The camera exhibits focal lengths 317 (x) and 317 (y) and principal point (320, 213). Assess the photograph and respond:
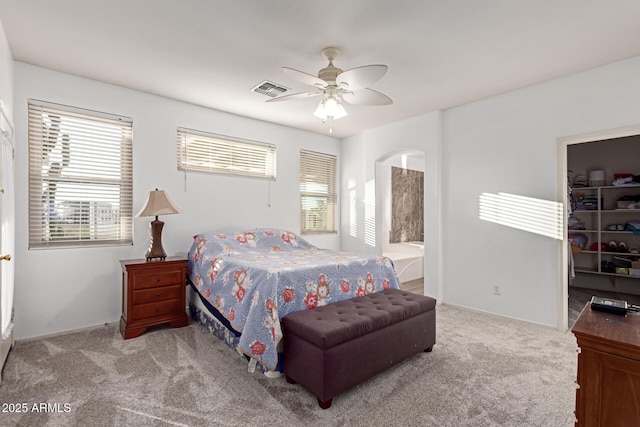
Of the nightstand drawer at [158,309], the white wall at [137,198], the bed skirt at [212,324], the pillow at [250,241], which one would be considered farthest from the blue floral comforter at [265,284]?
the white wall at [137,198]

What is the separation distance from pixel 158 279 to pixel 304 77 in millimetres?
2371

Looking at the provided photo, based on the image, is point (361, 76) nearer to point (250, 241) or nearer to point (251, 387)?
point (251, 387)

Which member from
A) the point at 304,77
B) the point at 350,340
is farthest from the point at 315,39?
the point at 350,340

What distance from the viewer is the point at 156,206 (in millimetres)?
3195

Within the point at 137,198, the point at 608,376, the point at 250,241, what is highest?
→ the point at 137,198

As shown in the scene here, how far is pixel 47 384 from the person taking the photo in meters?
2.14

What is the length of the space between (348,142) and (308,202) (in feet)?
4.16

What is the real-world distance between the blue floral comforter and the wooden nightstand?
0.22m

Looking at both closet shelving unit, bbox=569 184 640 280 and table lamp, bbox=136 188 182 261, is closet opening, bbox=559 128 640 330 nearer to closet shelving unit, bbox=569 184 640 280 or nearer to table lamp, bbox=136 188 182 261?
closet shelving unit, bbox=569 184 640 280

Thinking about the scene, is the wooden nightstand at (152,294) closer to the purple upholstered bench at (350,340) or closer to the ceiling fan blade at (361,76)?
the purple upholstered bench at (350,340)

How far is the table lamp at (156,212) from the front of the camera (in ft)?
10.4

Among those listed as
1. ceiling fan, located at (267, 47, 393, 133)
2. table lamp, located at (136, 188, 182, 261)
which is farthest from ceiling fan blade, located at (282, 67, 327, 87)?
table lamp, located at (136, 188, 182, 261)

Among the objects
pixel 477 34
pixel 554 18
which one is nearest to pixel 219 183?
pixel 477 34

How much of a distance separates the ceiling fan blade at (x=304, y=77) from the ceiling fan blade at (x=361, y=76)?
15 cm
